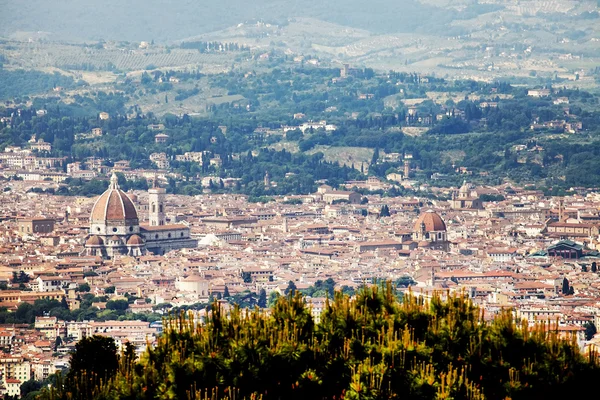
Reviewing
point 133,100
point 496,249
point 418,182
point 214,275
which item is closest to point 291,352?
point 214,275

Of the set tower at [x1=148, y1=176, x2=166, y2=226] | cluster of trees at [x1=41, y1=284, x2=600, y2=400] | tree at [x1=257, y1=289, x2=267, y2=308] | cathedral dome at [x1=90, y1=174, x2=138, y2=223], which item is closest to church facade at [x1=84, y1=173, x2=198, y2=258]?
cathedral dome at [x1=90, y1=174, x2=138, y2=223]

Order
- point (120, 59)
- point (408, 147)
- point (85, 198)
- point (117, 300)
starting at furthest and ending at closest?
point (120, 59) < point (408, 147) < point (85, 198) < point (117, 300)

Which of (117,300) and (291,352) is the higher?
(291,352)

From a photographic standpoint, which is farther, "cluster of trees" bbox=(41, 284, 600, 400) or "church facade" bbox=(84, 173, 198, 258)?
"church facade" bbox=(84, 173, 198, 258)

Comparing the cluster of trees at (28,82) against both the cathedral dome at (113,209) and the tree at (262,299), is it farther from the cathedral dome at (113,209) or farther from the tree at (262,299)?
the tree at (262,299)

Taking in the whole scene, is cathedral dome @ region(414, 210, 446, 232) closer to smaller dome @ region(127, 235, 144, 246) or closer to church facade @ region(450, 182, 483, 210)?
smaller dome @ region(127, 235, 144, 246)

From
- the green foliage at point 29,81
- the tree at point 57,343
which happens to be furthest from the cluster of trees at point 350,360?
the green foliage at point 29,81

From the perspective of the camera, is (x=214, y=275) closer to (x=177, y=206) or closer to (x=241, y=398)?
(x=177, y=206)
